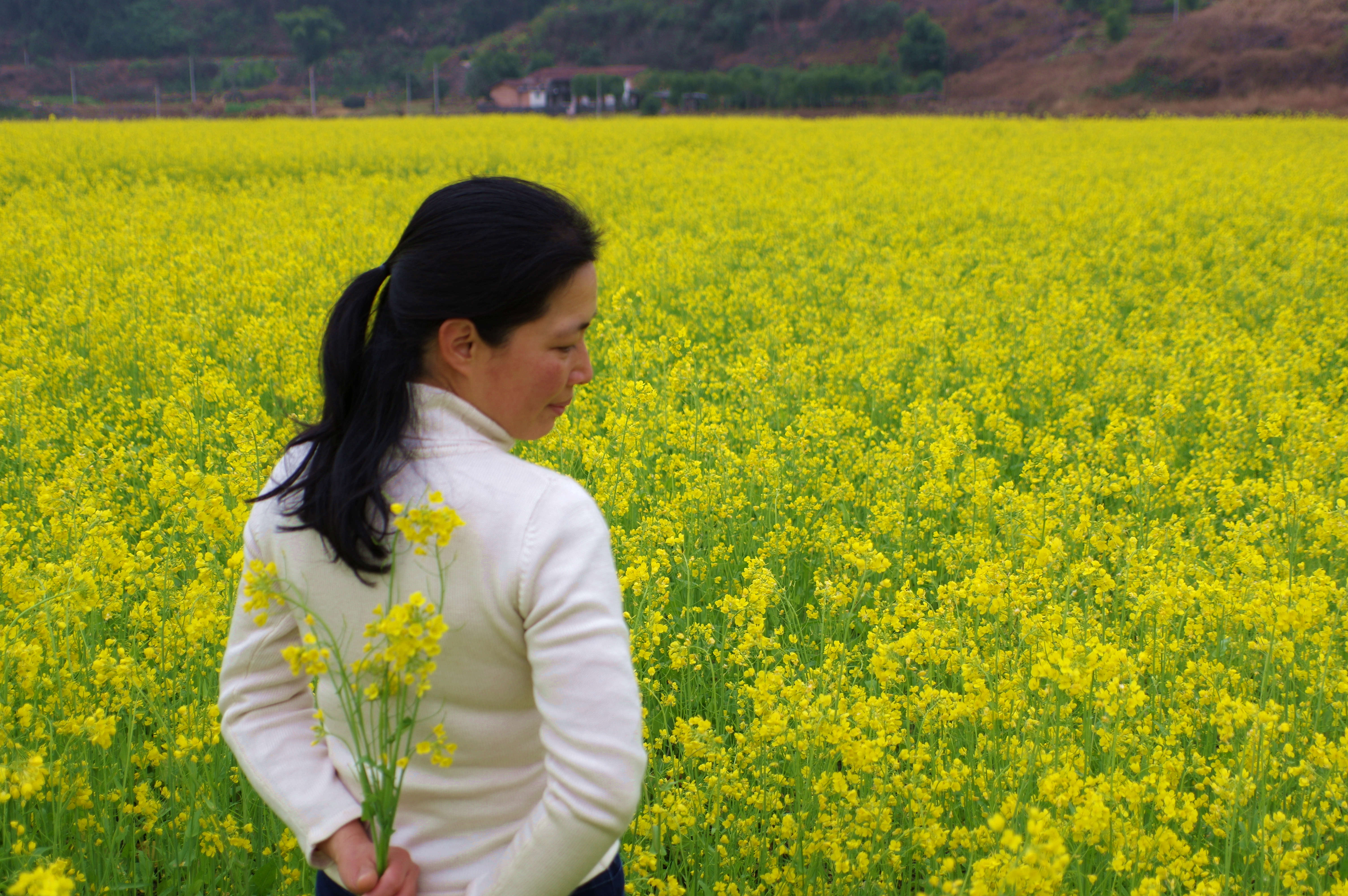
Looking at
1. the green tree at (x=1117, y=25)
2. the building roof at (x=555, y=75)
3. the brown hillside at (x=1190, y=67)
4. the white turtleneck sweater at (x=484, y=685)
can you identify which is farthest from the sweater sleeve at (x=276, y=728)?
the building roof at (x=555, y=75)

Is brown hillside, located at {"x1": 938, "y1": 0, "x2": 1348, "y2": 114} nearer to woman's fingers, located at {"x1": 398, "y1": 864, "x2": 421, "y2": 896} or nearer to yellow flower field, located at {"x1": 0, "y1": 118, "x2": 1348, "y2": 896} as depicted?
yellow flower field, located at {"x1": 0, "y1": 118, "x2": 1348, "y2": 896}

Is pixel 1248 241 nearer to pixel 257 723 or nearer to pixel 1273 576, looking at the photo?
pixel 1273 576

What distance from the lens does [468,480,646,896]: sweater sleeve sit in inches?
47.1

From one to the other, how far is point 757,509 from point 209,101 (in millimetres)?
65149

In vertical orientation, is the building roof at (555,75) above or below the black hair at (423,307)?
above

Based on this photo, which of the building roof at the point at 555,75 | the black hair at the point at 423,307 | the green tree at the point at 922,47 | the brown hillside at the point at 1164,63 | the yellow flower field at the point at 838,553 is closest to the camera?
the black hair at the point at 423,307

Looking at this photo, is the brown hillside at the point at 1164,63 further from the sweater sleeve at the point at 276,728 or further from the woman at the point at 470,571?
the sweater sleeve at the point at 276,728

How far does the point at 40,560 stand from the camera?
2781 mm

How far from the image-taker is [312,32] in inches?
3127

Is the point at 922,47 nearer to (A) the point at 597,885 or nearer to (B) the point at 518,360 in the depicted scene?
(B) the point at 518,360

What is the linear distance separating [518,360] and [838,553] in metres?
2.44

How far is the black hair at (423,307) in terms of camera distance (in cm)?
134

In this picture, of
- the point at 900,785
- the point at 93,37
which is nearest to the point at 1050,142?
the point at 900,785

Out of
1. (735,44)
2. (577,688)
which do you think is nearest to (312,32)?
(735,44)
